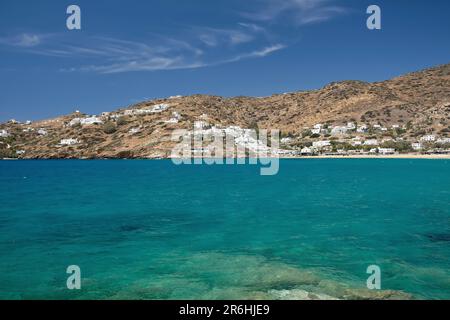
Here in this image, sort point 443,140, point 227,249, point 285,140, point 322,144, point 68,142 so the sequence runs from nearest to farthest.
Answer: point 227,249 → point 443,140 → point 322,144 → point 285,140 → point 68,142

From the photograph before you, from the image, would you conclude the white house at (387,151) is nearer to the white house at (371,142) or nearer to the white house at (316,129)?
the white house at (371,142)

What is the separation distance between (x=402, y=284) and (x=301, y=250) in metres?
5.74

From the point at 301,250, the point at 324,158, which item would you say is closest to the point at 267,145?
the point at 324,158

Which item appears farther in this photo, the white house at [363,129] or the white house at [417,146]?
the white house at [363,129]

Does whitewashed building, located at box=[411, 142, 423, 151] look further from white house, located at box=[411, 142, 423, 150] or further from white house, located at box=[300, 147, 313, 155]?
white house, located at box=[300, 147, 313, 155]

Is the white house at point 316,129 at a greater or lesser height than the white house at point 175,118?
lesser

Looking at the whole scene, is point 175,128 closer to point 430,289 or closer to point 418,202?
point 418,202

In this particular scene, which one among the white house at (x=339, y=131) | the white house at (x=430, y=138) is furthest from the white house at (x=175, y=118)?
the white house at (x=430, y=138)

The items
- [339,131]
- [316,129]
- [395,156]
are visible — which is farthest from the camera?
[316,129]

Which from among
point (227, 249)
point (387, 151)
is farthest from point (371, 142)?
point (227, 249)

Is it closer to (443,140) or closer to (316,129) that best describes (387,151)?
(443,140)

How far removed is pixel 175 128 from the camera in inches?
7008
